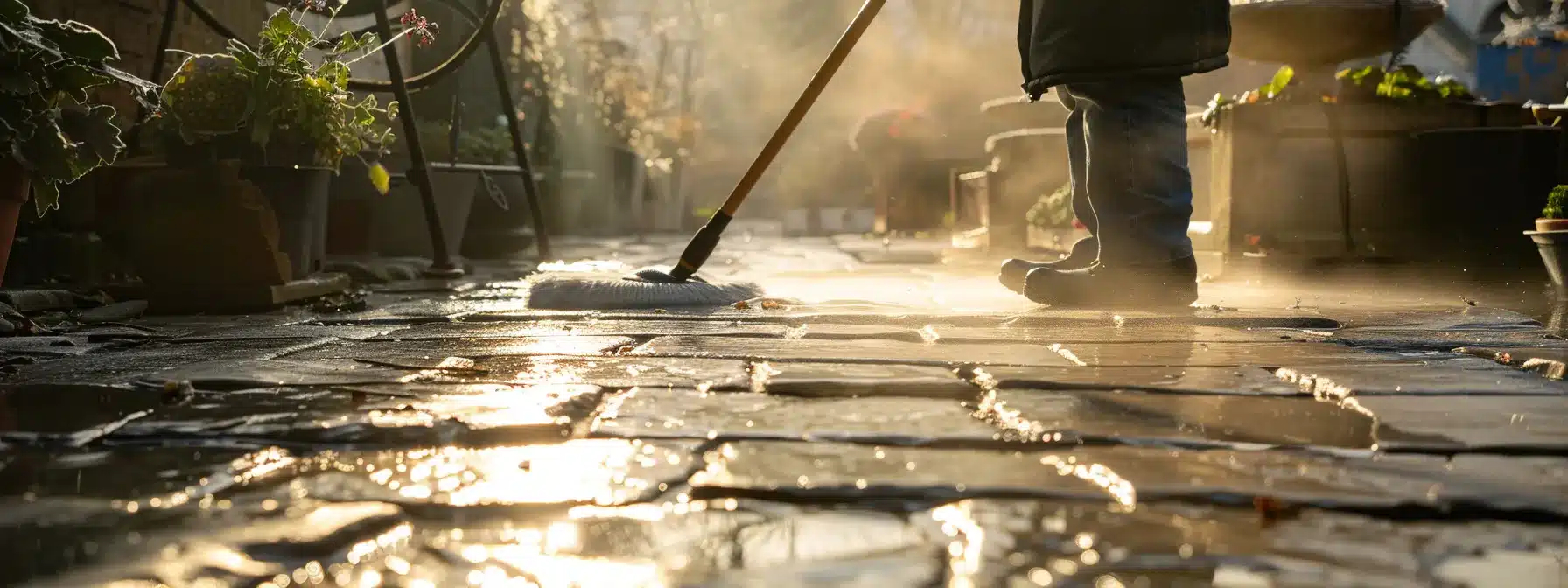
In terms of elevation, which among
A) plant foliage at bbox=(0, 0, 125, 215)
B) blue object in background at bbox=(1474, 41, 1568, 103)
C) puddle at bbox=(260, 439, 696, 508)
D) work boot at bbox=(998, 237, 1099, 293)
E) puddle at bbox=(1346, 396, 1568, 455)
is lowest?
puddle at bbox=(1346, 396, 1568, 455)

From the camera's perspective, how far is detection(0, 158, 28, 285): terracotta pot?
2557mm

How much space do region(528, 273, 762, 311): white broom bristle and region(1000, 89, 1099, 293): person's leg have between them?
81cm

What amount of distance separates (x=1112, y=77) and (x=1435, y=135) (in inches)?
96.8

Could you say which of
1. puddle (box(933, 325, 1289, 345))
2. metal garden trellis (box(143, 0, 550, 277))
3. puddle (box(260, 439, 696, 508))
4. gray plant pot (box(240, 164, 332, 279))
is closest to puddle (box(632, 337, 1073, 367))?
puddle (box(933, 325, 1289, 345))

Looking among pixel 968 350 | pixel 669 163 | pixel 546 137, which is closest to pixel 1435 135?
pixel 968 350

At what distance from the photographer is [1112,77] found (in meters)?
3.26

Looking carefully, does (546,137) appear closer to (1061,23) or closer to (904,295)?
(904,295)

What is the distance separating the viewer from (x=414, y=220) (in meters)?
6.27

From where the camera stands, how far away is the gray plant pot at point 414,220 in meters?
5.99

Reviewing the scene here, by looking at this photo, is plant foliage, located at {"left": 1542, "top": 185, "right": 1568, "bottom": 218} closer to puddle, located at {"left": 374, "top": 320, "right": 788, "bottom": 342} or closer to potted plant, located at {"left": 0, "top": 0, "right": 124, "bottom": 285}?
puddle, located at {"left": 374, "top": 320, "right": 788, "bottom": 342}

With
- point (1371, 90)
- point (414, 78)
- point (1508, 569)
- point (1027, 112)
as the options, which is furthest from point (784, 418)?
point (1027, 112)

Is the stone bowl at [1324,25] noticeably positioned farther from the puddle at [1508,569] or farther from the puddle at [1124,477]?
the puddle at [1508,569]

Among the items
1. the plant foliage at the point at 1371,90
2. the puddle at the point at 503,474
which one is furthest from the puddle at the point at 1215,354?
the plant foliage at the point at 1371,90

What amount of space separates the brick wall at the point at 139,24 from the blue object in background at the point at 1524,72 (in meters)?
11.0
